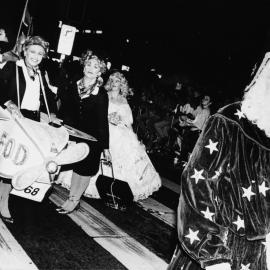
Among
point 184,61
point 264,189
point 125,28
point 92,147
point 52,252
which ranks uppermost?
point 125,28

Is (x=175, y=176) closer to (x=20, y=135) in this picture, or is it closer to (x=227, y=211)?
(x=20, y=135)

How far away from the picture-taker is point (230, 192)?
1812 millimetres

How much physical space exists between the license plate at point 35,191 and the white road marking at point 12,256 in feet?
1.56

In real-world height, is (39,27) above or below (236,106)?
above

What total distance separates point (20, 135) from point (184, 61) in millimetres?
16482

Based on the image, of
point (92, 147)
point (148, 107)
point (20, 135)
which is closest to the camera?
point (20, 135)

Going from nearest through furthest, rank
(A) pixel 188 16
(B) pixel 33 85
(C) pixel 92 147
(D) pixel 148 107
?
(B) pixel 33 85, (C) pixel 92 147, (D) pixel 148 107, (A) pixel 188 16

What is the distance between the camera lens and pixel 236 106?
1957 mm

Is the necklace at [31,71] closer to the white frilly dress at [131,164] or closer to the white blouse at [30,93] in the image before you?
the white blouse at [30,93]

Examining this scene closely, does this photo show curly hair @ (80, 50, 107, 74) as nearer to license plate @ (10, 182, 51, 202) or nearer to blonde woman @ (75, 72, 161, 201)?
license plate @ (10, 182, 51, 202)

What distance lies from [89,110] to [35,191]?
1524 mm

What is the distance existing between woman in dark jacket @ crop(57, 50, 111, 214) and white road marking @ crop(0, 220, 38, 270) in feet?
3.98

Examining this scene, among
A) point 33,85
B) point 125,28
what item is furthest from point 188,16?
point 33,85

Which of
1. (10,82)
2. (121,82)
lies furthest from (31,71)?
(121,82)
